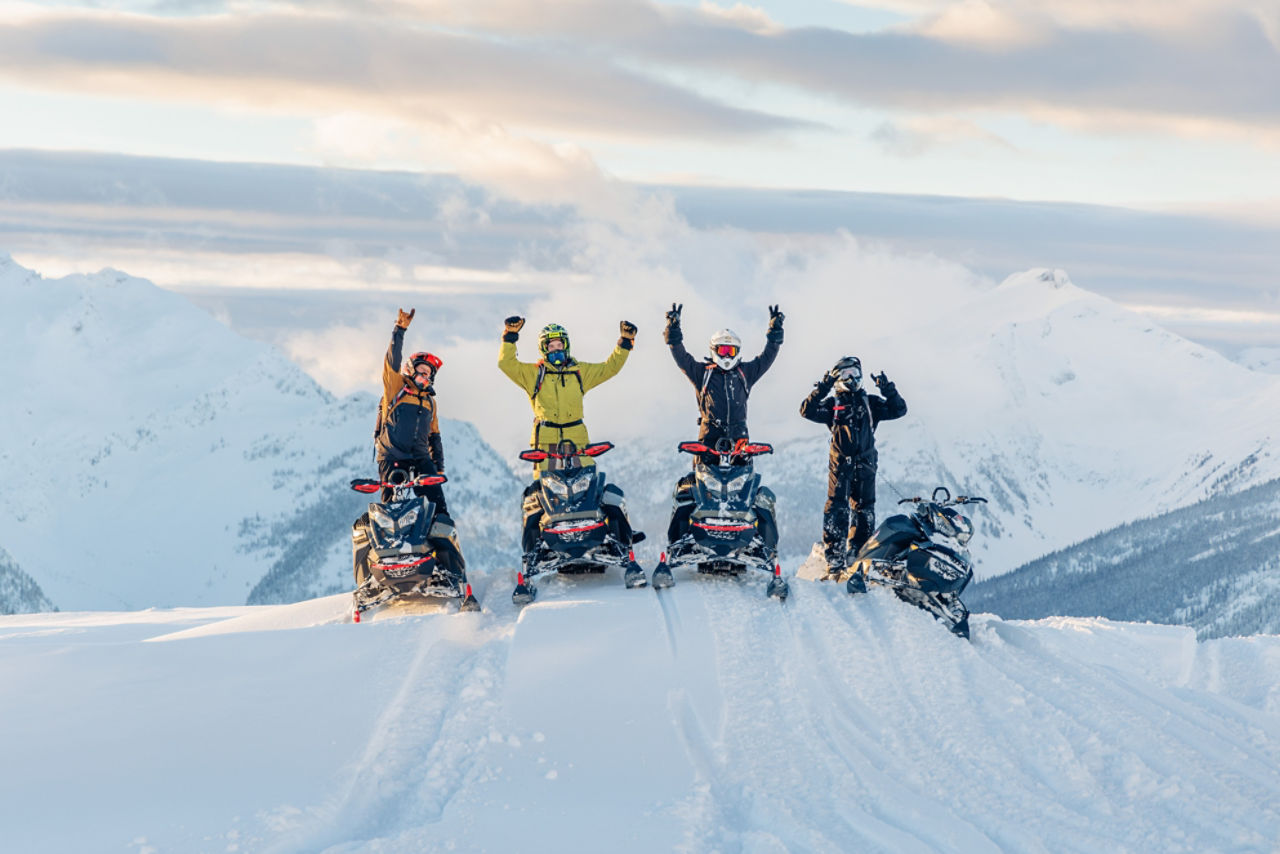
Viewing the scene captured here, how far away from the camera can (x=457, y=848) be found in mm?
7633

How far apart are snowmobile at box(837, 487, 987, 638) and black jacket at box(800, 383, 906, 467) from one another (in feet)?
4.69

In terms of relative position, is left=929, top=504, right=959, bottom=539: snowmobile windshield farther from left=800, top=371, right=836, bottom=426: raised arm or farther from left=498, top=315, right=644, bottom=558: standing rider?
left=498, top=315, right=644, bottom=558: standing rider

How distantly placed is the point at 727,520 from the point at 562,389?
2887 millimetres

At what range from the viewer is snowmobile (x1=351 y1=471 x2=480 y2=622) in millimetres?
13148

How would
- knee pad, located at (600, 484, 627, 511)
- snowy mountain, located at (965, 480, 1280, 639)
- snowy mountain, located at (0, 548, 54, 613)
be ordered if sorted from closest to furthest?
knee pad, located at (600, 484, 627, 511) → snowy mountain, located at (965, 480, 1280, 639) → snowy mountain, located at (0, 548, 54, 613)

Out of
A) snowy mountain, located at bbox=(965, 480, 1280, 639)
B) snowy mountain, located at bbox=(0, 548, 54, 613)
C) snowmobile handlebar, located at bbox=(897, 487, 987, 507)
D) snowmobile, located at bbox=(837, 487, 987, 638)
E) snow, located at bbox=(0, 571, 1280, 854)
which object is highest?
snowmobile handlebar, located at bbox=(897, 487, 987, 507)

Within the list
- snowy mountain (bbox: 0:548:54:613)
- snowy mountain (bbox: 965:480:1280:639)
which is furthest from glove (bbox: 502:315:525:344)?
snowy mountain (bbox: 0:548:54:613)

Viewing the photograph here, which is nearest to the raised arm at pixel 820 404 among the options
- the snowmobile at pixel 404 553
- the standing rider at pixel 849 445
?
the standing rider at pixel 849 445

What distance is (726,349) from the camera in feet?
49.8

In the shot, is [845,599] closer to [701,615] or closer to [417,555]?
[701,615]

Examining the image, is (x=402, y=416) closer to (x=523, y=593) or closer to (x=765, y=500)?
(x=523, y=593)

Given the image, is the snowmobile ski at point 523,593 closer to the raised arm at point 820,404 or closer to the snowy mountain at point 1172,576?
the raised arm at point 820,404

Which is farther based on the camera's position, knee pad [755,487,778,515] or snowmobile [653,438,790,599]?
knee pad [755,487,778,515]

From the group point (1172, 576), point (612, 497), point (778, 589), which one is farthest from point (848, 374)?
point (1172, 576)
